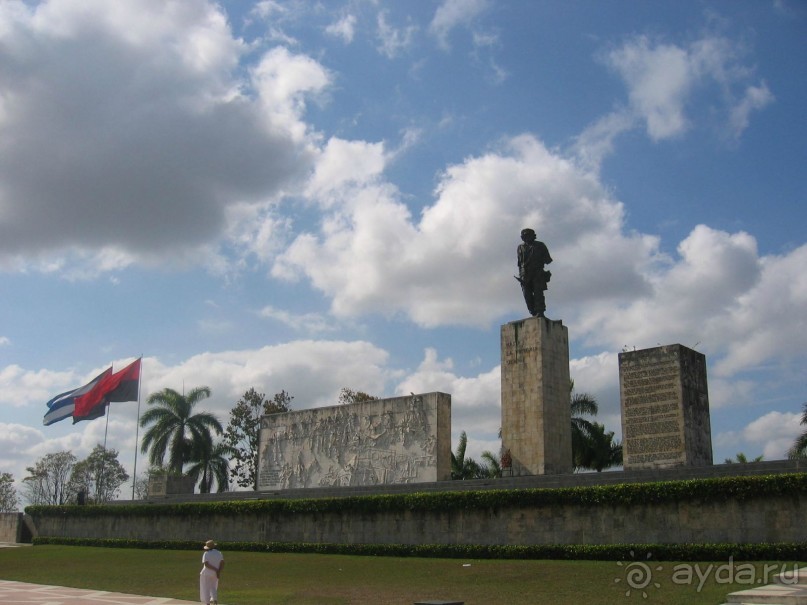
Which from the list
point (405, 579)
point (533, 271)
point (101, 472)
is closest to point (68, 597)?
point (405, 579)

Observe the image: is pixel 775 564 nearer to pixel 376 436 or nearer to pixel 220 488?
pixel 376 436

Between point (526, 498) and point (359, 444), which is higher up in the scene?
point (359, 444)

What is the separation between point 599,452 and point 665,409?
458 inches

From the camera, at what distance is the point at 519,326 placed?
20.3m

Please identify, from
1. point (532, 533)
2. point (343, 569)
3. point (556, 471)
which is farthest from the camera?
point (556, 471)

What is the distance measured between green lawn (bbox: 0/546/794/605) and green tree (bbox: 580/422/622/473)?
1311 centimetres

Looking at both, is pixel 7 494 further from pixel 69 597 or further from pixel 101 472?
pixel 69 597

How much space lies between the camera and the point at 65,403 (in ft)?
97.6

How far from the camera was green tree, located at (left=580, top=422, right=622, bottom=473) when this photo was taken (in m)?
28.7

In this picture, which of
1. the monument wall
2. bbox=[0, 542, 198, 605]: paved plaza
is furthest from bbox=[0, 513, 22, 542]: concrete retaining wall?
bbox=[0, 542, 198, 605]: paved plaza

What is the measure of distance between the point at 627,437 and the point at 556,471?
7.42 feet

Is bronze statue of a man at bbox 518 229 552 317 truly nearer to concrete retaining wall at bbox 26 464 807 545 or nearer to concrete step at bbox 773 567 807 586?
concrete retaining wall at bbox 26 464 807 545

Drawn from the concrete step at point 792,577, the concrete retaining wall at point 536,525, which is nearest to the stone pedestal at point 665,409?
the concrete retaining wall at point 536,525

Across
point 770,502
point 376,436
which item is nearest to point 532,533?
point 770,502
